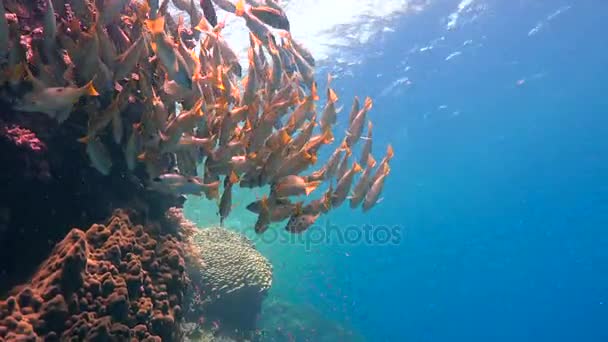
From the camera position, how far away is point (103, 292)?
386 cm

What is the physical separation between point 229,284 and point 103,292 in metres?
6.53

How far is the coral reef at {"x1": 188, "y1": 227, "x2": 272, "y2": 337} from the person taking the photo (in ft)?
32.6

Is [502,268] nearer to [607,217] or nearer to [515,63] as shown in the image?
[607,217]

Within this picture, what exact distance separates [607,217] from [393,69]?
56.1 m

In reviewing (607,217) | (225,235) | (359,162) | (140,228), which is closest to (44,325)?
(140,228)

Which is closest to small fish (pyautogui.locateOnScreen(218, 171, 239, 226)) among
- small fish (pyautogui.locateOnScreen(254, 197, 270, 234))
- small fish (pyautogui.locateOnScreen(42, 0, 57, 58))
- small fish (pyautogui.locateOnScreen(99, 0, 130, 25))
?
small fish (pyautogui.locateOnScreen(254, 197, 270, 234))

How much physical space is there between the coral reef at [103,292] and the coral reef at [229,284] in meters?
4.60

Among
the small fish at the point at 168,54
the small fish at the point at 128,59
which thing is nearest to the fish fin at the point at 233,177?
the small fish at the point at 168,54

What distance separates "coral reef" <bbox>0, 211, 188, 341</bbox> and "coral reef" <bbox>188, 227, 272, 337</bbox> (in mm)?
4604

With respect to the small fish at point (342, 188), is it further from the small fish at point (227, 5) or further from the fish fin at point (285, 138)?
the small fish at point (227, 5)

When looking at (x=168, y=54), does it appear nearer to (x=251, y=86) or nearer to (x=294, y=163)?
(x=251, y=86)

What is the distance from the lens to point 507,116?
106 feet

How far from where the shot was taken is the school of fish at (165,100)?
3.76 meters

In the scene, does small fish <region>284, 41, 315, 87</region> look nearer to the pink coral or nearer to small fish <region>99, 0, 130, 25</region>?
small fish <region>99, 0, 130, 25</region>
